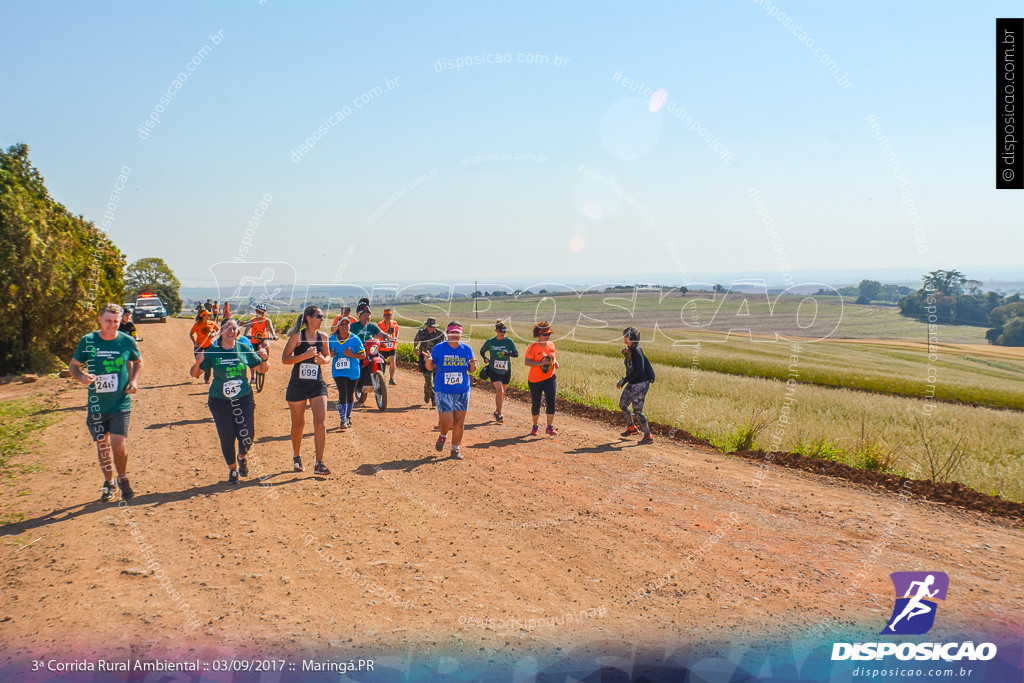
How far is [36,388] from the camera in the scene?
650 inches

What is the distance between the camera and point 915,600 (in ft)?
17.2

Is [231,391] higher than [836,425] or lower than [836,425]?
higher

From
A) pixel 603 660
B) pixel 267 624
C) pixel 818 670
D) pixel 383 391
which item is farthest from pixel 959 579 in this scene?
pixel 383 391

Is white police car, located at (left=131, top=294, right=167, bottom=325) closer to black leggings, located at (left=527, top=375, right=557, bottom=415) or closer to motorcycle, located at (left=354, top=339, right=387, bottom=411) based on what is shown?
motorcycle, located at (left=354, top=339, right=387, bottom=411)

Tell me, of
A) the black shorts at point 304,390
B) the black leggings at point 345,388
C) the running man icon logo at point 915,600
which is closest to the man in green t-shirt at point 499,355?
the black leggings at point 345,388

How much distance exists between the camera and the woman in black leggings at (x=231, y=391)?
25.0 ft

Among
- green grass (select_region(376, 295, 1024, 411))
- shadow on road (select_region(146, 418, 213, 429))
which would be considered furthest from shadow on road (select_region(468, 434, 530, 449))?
green grass (select_region(376, 295, 1024, 411))

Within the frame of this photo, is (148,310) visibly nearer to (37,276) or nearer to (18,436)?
(37,276)

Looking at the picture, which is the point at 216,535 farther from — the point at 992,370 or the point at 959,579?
the point at 992,370

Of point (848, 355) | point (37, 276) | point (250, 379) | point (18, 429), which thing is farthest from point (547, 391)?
point (848, 355)

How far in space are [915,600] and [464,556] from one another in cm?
434

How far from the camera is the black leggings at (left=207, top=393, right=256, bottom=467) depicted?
300 inches

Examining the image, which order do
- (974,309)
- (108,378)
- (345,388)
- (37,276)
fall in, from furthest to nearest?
(974,309) < (37,276) < (345,388) < (108,378)

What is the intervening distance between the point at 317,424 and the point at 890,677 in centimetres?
700
